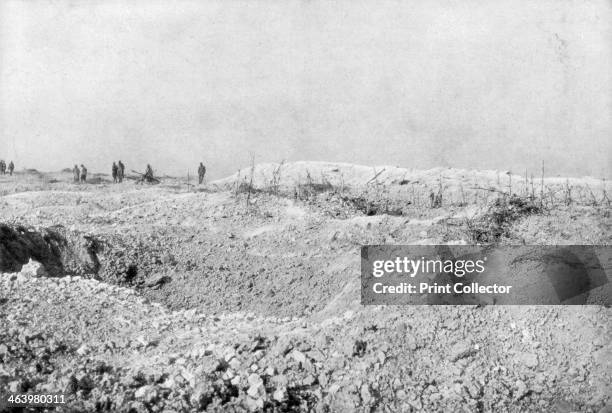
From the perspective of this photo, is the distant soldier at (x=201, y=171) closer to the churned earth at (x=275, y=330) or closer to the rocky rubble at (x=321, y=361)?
the churned earth at (x=275, y=330)

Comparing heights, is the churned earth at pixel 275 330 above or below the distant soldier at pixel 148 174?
below

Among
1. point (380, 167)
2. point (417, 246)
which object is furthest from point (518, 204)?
point (380, 167)

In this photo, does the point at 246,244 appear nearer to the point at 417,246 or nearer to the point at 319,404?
the point at 417,246

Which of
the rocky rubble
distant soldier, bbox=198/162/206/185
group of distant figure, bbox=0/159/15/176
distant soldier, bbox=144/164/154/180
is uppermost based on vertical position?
group of distant figure, bbox=0/159/15/176

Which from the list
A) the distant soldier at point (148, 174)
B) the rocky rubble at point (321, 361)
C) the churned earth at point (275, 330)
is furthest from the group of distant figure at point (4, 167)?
the rocky rubble at point (321, 361)

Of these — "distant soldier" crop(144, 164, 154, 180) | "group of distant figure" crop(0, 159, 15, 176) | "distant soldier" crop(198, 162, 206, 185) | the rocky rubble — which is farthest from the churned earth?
"group of distant figure" crop(0, 159, 15, 176)

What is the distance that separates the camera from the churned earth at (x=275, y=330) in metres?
4.56

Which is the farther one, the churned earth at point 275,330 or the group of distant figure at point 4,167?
the group of distant figure at point 4,167

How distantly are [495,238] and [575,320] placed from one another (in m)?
2.07

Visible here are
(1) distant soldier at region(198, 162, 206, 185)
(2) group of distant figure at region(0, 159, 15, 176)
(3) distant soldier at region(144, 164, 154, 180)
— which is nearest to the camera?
(3) distant soldier at region(144, 164, 154, 180)

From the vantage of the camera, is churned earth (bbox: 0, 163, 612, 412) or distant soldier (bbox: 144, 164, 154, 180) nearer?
churned earth (bbox: 0, 163, 612, 412)

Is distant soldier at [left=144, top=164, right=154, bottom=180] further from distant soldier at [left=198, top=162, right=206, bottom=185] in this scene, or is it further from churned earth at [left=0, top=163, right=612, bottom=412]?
churned earth at [left=0, top=163, right=612, bottom=412]

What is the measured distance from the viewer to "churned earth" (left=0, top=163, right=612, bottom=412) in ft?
15.0

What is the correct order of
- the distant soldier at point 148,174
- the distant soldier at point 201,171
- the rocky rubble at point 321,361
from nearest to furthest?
the rocky rubble at point 321,361 → the distant soldier at point 148,174 → the distant soldier at point 201,171
